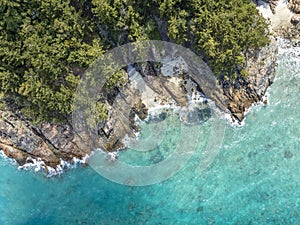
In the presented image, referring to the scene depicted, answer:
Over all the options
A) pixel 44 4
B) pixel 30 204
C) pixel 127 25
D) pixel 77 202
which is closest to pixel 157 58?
pixel 127 25

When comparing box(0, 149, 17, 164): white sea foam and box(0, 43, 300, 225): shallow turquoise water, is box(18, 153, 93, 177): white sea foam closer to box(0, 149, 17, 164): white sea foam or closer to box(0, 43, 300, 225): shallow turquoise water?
box(0, 43, 300, 225): shallow turquoise water

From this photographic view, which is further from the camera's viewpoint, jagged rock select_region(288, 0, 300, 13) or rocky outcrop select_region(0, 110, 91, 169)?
jagged rock select_region(288, 0, 300, 13)

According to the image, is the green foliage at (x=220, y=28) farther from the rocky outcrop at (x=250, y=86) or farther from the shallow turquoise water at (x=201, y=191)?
the shallow turquoise water at (x=201, y=191)

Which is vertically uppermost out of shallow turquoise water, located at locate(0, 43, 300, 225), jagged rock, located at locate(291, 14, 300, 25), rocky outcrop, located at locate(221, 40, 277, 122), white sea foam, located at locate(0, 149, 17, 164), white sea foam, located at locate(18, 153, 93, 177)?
white sea foam, located at locate(0, 149, 17, 164)

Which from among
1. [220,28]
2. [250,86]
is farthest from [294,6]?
[220,28]

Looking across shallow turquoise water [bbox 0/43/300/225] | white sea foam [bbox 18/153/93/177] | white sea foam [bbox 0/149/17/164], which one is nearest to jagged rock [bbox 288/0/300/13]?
shallow turquoise water [bbox 0/43/300/225]

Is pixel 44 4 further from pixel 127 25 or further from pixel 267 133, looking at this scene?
pixel 267 133

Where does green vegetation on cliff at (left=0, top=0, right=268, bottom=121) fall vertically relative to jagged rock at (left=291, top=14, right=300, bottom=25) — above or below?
above
